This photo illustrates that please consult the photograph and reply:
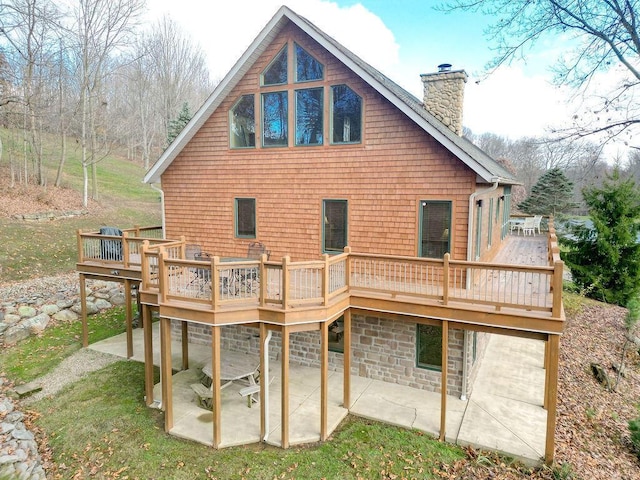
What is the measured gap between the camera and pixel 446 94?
1152 cm

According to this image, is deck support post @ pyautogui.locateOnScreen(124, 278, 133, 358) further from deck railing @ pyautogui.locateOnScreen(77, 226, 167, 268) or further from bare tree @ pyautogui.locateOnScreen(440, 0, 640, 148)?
bare tree @ pyautogui.locateOnScreen(440, 0, 640, 148)

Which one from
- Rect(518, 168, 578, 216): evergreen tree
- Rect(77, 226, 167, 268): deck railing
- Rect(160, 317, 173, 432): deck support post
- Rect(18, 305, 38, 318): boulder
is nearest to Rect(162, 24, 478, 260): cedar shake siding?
Rect(77, 226, 167, 268): deck railing

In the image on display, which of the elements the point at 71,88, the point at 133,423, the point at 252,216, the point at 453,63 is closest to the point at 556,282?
the point at 453,63

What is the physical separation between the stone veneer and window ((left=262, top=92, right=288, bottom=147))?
524 centimetres

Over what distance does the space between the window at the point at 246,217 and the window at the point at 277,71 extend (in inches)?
132

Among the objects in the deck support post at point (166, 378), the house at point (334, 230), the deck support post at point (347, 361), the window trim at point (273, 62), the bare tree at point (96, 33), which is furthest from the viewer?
the bare tree at point (96, 33)

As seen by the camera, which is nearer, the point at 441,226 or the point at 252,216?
the point at 441,226

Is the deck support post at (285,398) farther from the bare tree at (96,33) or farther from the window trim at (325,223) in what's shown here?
the bare tree at (96,33)

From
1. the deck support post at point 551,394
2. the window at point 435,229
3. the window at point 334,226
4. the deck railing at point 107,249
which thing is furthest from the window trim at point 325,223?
the deck support post at point 551,394

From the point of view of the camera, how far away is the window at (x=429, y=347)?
10445mm

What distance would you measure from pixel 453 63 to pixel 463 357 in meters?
7.90

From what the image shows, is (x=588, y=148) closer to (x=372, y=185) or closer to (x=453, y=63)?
(x=453, y=63)

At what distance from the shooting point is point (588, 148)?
11.6m

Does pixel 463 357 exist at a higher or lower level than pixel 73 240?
lower
